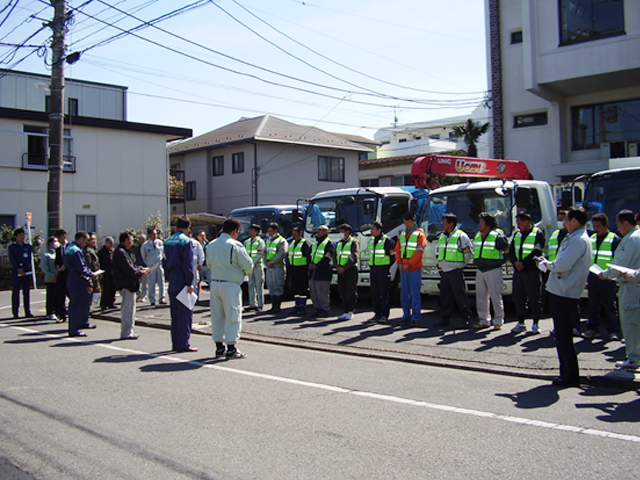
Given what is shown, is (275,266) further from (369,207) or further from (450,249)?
(450,249)

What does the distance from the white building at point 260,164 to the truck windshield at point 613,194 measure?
2296 centimetres

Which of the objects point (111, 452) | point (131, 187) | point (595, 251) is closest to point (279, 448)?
point (111, 452)

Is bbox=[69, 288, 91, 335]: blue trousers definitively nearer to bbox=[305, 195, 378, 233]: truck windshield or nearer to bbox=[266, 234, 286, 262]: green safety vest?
bbox=[266, 234, 286, 262]: green safety vest

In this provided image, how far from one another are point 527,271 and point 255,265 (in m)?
6.21

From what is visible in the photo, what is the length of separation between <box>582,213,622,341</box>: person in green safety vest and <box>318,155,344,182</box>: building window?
28098 mm

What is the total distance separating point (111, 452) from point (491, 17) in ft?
75.6

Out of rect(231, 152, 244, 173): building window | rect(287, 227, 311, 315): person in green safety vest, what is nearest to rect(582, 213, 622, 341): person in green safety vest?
rect(287, 227, 311, 315): person in green safety vest

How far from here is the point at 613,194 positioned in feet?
38.4

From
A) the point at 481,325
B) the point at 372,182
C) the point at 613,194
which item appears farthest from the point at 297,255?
the point at 372,182

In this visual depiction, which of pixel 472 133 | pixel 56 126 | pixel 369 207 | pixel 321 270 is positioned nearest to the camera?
pixel 321 270

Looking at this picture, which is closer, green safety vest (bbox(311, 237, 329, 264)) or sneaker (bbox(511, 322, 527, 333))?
sneaker (bbox(511, 322, 527, 333))

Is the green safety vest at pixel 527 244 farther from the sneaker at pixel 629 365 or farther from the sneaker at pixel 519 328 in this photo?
the sneaker at pixel 629 365

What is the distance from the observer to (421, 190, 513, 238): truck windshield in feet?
39.6

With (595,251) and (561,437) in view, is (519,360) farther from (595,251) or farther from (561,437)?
(561,437)
